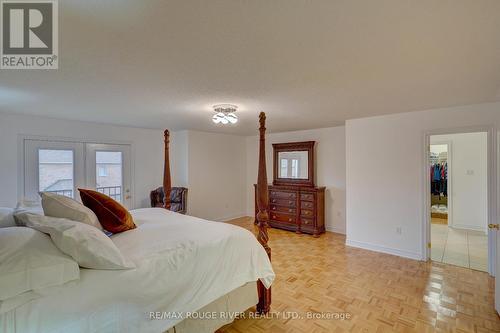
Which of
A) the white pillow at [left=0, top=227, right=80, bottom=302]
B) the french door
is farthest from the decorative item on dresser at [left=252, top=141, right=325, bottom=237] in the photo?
the white pillow at [left=0, top=227, right=80, bottom=302]

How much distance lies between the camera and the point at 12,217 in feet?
5.66

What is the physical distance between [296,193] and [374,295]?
2.58 metres

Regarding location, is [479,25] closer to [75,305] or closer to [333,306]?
[333,306]

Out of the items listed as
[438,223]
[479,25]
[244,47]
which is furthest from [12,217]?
[438,223]

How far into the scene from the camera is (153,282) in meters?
1.46

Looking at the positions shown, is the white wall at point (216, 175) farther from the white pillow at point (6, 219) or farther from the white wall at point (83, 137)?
the white pillow at point (6, 219)

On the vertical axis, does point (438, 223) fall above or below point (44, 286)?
below

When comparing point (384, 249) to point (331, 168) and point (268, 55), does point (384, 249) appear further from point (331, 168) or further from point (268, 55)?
point (268, 55)

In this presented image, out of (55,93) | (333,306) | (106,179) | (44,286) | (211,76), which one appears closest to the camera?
(44,286)

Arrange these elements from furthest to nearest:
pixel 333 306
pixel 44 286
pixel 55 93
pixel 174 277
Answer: pixel 55 93 → pixel 333 306 → pixel 174 277 → pixel 44 286

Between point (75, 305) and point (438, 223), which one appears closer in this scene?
point (75, 305)

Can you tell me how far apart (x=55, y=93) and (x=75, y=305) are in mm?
2364

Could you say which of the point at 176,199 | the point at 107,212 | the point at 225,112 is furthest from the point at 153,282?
the point at 176,199

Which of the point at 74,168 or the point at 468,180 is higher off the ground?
the point at 74,168
